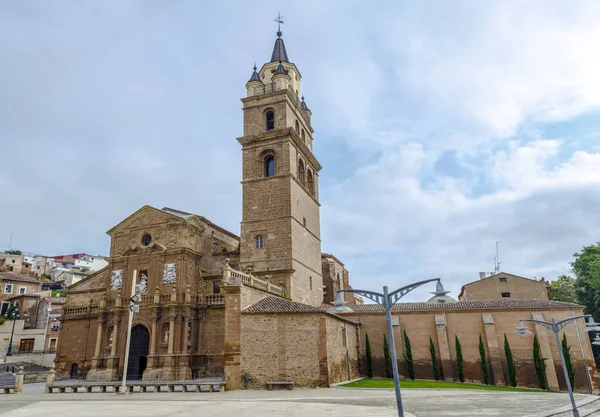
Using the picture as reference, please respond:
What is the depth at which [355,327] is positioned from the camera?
36.0 meters

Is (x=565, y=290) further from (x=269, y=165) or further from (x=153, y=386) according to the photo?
(x=153, y=386)

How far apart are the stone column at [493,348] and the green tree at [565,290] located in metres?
19.2

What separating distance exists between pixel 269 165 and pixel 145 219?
1196 cm

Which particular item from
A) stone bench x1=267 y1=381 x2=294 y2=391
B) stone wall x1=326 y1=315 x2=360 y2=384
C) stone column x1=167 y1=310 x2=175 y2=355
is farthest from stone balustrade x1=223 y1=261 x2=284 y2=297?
stone column x1=167 y1=310 x2=175 y2=355

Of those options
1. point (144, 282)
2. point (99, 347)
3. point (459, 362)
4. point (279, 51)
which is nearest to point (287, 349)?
point (459, 362)

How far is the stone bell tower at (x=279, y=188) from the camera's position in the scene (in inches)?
1324

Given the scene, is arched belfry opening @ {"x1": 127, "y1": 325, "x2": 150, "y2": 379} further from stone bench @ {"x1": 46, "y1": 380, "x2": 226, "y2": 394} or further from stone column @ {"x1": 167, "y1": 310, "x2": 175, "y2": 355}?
stone bench @ {"x1": 46, "y1": 380, "x2": 226, "y2": 394}

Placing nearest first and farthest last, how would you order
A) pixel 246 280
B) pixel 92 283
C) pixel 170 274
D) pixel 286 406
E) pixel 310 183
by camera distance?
pixel 286 406 < pixel 246 280 < pixel 170 274 < pixel 92 283 < pixel 310 183

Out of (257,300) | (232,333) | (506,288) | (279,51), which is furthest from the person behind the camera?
(506,288)

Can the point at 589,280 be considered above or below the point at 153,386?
above

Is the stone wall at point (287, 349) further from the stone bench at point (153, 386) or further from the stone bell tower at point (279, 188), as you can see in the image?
the stone bell tower at point (279, 188)

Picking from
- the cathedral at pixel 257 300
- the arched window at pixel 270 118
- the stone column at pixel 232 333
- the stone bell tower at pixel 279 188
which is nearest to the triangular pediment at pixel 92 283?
the cathedral at pixel 257 300

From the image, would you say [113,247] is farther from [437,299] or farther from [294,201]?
[437,299]

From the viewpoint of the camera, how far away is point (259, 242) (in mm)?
34562
